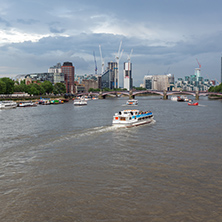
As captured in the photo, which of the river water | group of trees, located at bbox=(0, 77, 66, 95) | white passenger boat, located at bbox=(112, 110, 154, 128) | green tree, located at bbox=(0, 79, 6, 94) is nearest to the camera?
the river water

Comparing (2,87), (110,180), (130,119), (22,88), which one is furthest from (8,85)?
(110,180)

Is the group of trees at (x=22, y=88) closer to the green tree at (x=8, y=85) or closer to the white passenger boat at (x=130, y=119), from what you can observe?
the green tree at (x=8, y=85)

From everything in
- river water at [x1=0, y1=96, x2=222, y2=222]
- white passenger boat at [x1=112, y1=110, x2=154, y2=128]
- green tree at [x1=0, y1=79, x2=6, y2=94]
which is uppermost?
green tree at [x1=0, y1=79, x2=6, y2=94]

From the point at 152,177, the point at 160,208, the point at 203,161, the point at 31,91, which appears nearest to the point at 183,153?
the point at 203,161

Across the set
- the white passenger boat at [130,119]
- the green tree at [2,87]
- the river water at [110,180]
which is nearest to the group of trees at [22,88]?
the green tree at [2,87]

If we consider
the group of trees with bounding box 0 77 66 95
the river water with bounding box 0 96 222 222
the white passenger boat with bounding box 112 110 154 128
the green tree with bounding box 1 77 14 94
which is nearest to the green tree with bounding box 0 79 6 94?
the group of trees with bounding box 0 77 66 95

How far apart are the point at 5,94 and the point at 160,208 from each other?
424 feet

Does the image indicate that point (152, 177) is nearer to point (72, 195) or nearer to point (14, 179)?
point (72, 195)

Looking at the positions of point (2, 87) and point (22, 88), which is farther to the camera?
point (22, 88)

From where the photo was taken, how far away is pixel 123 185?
15.9 metres

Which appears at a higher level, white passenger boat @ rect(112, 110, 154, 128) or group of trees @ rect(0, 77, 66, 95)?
group of trees @ rect(0, 77, 66, 95)

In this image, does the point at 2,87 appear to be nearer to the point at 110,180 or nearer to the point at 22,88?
the point at 22,88

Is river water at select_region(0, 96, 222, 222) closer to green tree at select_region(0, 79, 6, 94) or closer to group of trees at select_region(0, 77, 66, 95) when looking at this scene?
green tree at select_region(0, 79, 6, 94)

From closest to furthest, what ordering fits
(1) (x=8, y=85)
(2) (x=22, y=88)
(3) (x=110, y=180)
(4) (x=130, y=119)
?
(3) (x=110, y=180)
(4) (x=130, y=119)
(1) (x=8, y=85)
(2) (x=22, y=88)
